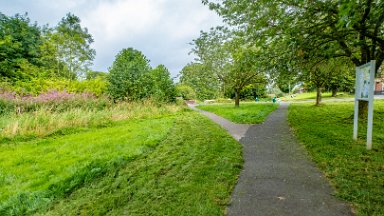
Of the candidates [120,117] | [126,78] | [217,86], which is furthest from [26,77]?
[217,86]

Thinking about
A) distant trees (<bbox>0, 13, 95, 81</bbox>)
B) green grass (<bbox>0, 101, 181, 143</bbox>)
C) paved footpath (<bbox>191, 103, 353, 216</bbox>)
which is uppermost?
distant trees (<bbox>0, 13, 95, 81</bbox>)

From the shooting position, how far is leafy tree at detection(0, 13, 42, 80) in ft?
68.6

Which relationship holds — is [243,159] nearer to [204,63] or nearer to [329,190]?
[329,190]

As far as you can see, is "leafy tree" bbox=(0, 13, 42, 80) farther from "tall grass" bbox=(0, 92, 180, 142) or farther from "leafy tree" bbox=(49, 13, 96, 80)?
"tall grass" bbox=(0, 92, 180, 142)

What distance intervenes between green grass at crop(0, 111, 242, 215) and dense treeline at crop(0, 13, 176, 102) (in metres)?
7.40

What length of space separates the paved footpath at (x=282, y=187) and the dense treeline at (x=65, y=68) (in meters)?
11.3

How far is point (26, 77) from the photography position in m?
20.5

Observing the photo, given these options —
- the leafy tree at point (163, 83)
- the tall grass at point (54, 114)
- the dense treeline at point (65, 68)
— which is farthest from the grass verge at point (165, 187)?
the leafy tree at point (163, 83)

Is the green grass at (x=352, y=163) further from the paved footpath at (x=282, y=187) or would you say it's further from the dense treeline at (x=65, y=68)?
the dense treeline at (x=65, y=68)

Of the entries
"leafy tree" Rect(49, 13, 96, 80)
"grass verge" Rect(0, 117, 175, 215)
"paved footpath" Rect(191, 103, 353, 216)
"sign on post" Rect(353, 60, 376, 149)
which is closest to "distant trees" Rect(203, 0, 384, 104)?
"sign on post" Rect(353, 60, 376, 149)

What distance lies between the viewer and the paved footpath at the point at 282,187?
2.70 m

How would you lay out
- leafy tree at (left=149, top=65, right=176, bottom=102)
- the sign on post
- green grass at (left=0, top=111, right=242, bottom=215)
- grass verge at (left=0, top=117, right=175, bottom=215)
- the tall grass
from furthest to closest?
leafy tree at (left=149, top=65, right=176, bottom=102)
the tall grass
the sign on post
grass verge at (left=0, top=117, right=175, bottom=215)
green grass at (left=0, top=111, right=242, bottom=215)

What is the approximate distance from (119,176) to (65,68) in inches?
923

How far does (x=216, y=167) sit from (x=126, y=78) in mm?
12768
